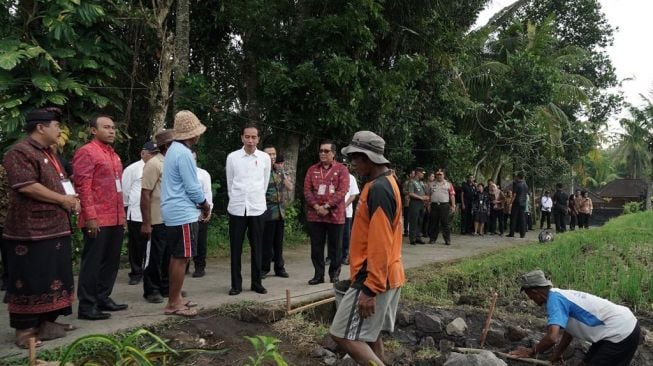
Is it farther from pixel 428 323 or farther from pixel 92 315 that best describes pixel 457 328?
pixel 92 315

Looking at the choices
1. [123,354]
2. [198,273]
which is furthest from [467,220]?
[123,354]

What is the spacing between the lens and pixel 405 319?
5.36 meters

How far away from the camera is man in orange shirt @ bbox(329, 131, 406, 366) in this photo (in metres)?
3.23

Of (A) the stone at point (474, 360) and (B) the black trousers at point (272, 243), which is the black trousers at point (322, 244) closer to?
(B) the black trousers at point (272, 243)

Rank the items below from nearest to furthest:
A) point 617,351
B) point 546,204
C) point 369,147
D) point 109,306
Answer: point 369,147, point 617,351, point 109,306, point 546,204

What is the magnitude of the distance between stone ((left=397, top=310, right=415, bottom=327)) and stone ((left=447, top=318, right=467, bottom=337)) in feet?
1.31

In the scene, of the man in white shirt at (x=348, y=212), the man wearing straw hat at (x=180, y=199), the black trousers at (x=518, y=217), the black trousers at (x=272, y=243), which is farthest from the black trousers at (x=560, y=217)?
the man wearing straw hat at (x=180, y=199)

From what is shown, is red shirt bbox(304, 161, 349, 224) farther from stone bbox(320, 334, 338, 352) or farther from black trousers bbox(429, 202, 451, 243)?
black trousers bbox(429, 202, 451, 243)

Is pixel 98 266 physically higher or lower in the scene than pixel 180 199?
lower

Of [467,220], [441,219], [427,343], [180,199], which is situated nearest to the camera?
[180,199]

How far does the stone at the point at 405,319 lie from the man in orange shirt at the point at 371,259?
195cm

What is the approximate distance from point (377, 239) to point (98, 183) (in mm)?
2720

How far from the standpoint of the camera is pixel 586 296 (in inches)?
175

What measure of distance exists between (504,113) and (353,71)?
9192 mm
